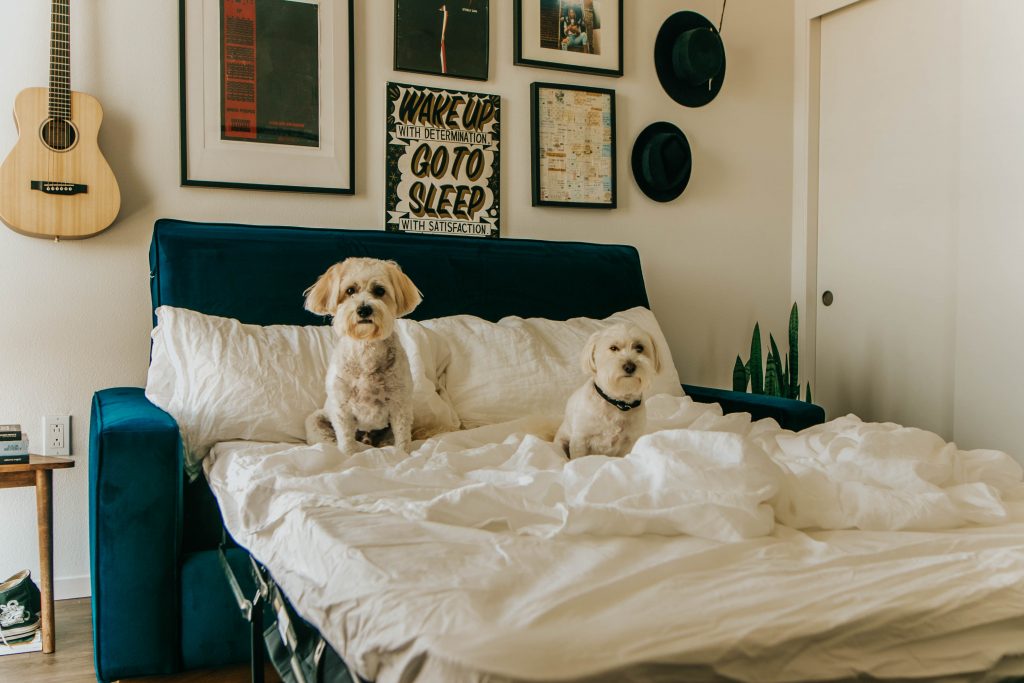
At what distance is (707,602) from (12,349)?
97.3 inches

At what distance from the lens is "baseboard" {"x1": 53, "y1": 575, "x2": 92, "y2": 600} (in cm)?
264

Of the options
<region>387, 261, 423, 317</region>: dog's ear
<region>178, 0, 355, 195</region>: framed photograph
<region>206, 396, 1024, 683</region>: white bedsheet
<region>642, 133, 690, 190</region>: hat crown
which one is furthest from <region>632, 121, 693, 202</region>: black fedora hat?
<region>206, 396, 1024, 683</region>: white bedsheet

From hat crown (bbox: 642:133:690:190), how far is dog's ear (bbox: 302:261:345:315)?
1.83m

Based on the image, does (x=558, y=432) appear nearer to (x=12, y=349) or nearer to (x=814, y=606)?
(x=814, y=606)

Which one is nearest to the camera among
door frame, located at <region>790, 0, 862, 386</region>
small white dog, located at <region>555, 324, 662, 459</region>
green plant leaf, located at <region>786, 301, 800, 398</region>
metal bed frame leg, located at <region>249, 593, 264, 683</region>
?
metal bed frame leg, located at <region>249, 593, 264, 683</region>

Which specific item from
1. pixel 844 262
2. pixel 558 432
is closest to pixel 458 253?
pixel 558 432

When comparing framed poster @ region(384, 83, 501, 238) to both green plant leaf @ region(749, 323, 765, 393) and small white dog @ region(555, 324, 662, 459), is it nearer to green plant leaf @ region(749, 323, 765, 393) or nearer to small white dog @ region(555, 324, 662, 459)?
green plant leaf @ region(749, 323, 765, 393)

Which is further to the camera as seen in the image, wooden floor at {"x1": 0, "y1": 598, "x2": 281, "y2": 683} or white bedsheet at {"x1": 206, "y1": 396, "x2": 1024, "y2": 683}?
wooden floor at {"x1": 0, "y1": 598, "x2": 281, "y2": 683}

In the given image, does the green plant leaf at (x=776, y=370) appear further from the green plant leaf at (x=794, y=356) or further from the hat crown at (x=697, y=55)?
the hat crown at (x=697, y=55)

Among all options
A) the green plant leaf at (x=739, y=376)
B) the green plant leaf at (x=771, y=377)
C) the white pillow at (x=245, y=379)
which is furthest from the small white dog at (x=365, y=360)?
the green plant leaf at (x=771, y=377)

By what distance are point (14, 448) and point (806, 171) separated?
341 cm

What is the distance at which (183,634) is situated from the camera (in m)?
1.87

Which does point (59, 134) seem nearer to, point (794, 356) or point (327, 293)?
point (327, 293)

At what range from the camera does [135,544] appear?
1.80 meters
